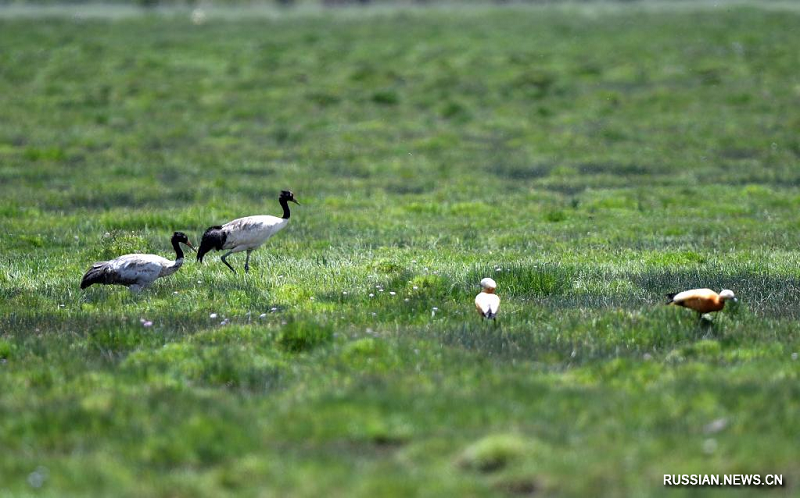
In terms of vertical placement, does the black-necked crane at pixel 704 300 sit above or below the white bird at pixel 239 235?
above

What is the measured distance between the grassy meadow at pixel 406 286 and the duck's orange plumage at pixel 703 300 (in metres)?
0.23

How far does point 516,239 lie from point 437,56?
3119 cm

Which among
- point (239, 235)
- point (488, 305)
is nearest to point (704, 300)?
point (488, 305)

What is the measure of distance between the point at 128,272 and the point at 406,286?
3.58 meters

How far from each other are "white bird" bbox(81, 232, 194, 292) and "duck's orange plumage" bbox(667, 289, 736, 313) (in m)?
6.57

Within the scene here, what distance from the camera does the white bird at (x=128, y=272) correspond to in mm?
12250

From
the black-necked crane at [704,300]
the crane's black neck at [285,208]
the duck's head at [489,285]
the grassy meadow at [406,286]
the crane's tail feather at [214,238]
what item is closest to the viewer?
the grassy meadow at [406,286]

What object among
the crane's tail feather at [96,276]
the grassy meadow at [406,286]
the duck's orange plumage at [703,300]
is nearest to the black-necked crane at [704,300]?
the duck's orange plumage at [703,300]

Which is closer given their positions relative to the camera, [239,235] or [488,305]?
[488,305]

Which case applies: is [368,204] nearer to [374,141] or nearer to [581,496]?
[374,141]

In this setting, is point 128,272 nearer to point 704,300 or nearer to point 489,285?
point 489,285

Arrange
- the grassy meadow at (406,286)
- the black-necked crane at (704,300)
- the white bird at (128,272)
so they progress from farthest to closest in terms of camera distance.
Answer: the white bird at (128,272) → the black-necked crane at (704,300) → the grassy meadow at (406,286)

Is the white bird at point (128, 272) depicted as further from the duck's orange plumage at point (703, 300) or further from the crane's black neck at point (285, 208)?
the duck's orange plumage at point (703, 300)

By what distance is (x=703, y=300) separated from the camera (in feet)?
33.1
